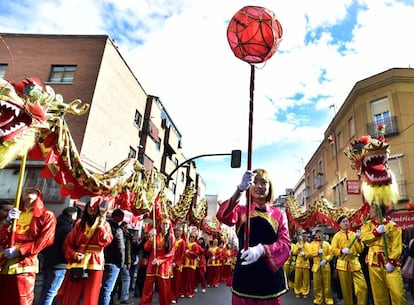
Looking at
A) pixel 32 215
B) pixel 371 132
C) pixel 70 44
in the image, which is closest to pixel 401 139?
pixel 371 132

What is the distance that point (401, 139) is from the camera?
52.3 feet

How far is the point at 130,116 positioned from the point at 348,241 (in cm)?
1600

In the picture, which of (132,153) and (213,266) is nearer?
(213,266)

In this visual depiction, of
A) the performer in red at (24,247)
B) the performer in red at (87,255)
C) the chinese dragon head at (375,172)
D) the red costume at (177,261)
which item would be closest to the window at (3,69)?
the red costume at (177,261)

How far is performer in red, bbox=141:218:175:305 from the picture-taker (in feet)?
19.4

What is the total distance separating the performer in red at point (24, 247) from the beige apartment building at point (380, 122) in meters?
16.0

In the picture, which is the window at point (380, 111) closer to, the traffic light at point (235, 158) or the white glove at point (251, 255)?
the traffic light at point (235, 158)

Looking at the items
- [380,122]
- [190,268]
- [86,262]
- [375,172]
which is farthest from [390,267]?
[380,122]

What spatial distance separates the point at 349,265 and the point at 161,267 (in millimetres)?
4252

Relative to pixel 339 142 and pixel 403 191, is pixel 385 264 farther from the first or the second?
pixel 339 142

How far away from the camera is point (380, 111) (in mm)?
17344

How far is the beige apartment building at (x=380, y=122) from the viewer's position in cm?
1557

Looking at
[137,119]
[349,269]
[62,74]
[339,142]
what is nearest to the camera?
[349,269]

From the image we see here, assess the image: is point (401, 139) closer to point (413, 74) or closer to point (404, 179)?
point (404, 179)
